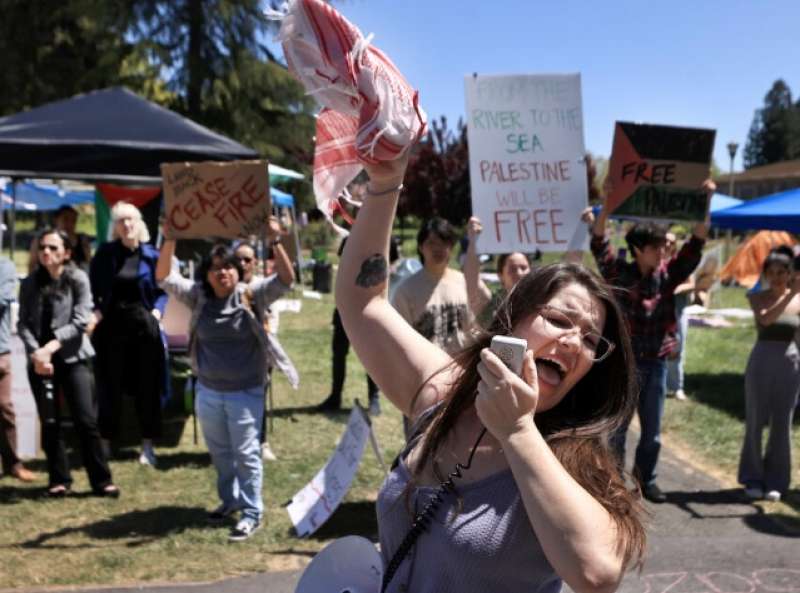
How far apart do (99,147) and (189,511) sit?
289 cm

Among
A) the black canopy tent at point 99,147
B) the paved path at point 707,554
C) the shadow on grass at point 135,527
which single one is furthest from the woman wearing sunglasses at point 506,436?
the black canopy tent at point 99,147

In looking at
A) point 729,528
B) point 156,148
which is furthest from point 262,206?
point 729,528

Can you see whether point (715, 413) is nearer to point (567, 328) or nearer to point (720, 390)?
point (720, 390)

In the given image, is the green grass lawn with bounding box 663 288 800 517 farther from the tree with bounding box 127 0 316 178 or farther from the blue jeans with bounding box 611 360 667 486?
the tree with bounding box 127 0 316 178

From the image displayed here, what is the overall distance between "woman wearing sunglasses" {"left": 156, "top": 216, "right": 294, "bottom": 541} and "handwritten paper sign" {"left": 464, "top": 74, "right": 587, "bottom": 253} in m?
1.37

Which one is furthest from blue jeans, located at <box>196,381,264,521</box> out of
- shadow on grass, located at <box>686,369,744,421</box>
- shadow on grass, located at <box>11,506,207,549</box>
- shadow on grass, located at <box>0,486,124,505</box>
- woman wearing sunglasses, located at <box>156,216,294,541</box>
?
shadow on grass, located at <box>686,369,744,421</box>

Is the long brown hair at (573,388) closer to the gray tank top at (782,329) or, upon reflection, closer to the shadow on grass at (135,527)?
the shadow on grass at (135,527)

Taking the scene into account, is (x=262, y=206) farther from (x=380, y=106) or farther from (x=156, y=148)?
(x=380, y=106)

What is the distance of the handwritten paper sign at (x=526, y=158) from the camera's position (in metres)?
5.08

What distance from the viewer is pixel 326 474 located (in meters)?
5.34

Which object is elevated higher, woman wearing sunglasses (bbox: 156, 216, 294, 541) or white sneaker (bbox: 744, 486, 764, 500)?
woman wearing sunglasses (bbox: 156, 216, 294, 541)

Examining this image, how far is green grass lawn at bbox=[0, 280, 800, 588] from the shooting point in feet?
15.3

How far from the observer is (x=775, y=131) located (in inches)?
3856

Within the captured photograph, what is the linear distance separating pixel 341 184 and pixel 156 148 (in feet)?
16.3
